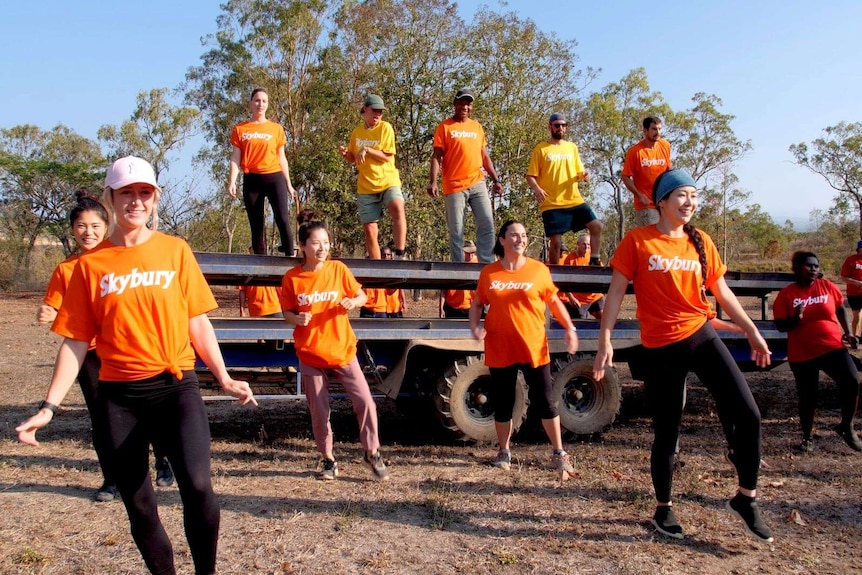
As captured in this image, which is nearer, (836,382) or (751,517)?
(751,517)

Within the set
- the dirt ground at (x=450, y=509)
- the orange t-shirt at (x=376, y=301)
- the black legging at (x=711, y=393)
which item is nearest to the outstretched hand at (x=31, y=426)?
the dirt ground at (x=450, y=509)

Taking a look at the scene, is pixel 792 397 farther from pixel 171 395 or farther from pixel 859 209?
pixel 859 209

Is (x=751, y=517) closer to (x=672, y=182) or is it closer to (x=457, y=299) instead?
(x=672, y=182)

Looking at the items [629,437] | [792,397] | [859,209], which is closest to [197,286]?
[629,437]

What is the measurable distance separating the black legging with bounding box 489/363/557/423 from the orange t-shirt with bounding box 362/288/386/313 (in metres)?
3.64

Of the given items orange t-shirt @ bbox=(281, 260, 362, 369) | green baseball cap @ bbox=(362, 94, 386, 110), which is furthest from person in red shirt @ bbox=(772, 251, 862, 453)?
green baseball cap @ bbox=(362, 94, 386, 110)

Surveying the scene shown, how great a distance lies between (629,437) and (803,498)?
6.55ft

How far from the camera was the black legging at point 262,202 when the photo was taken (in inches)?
267

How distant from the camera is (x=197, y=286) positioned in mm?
3027

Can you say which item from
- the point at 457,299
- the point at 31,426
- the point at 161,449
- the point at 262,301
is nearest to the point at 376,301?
the point at 457,299

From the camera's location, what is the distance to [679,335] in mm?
3941

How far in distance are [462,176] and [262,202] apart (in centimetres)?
203

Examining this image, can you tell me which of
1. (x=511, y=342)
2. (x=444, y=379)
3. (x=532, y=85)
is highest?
(x=532, y=85)

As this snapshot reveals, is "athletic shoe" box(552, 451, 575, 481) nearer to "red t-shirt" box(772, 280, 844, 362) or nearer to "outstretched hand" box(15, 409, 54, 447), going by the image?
"red t-shirt" box(772, 280, 844, 362)
